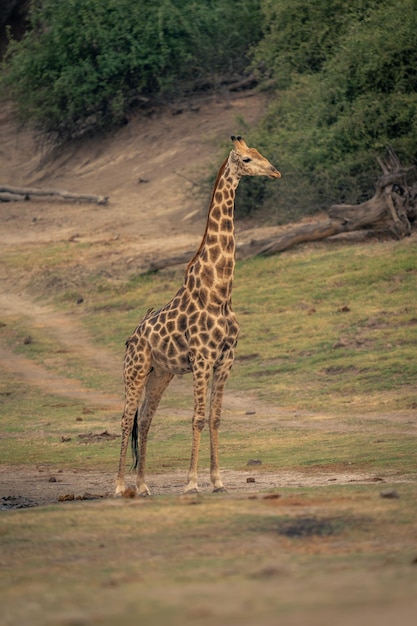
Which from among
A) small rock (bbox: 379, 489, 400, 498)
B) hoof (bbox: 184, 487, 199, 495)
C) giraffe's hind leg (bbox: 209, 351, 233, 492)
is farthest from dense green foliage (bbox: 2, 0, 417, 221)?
small rock (bbox: 379, 489, 400, 498)

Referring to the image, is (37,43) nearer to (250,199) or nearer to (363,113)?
(250,199)

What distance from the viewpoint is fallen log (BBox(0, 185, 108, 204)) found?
3972 cm

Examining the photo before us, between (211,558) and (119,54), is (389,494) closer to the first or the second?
(211,558)

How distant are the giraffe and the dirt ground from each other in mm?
6174

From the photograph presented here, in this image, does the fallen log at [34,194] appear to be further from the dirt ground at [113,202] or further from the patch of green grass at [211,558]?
the patch of green grass at [211,558]

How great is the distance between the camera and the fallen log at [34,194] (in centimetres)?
3972

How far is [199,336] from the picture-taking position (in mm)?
11344

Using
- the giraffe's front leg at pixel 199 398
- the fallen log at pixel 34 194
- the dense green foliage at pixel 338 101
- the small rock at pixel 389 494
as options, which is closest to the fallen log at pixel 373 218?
the dense green foliage at pixel 338 101

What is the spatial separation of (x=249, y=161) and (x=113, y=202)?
27728 mm

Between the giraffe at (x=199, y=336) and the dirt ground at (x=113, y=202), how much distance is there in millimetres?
6174

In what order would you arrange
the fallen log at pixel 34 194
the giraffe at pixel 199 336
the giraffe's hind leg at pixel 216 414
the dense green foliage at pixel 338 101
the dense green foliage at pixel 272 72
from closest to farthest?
the giraffe's hind leg at pixel 216 414 < the giraffe at pixel 199 336 < the dense green foliage at pixel 338 101 < the dense green foliage at pixel 272 72 < the fallen log at pixel 34 194

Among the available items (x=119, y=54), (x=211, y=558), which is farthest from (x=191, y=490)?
(x=119, y=54)

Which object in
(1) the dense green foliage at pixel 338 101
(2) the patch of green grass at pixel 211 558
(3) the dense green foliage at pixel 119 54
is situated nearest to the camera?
(2) the patch of green grass at pixel 211 558

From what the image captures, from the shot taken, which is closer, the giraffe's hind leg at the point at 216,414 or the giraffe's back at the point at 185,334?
the giraffe's hind leg at the point at 216,414
